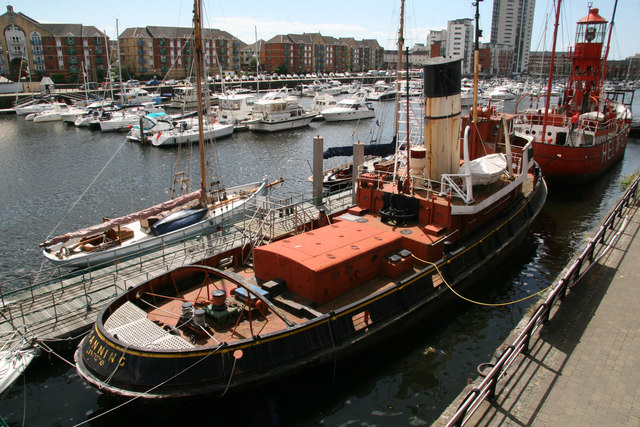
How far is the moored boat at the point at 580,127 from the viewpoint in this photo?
34594 millimetres

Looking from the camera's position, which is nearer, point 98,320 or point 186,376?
point 186,376

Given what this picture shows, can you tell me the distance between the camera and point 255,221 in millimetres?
19922

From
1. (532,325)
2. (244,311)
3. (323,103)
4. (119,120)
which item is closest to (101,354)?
(244,311)

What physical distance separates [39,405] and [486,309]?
15.8 metres

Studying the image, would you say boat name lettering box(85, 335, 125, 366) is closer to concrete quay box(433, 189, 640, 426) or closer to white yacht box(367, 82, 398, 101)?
concrete quay box(433, 189, 640, 426)

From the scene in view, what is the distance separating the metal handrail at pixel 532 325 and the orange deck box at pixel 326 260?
509cm

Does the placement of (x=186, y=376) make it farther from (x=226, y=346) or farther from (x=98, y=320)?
(x=98, y=320)

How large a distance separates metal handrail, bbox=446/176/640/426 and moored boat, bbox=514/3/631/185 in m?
13.6

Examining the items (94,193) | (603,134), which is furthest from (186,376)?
(603,134)

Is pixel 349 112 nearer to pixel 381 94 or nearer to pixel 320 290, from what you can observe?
pixel 381 94

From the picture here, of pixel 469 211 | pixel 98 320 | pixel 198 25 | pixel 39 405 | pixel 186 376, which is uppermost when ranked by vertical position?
pixel 198 25

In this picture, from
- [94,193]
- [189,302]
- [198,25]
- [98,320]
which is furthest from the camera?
[94,193]

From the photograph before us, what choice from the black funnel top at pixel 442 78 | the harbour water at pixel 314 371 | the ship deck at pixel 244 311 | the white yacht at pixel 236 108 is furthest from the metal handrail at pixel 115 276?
the white yacht at pixel 236 108

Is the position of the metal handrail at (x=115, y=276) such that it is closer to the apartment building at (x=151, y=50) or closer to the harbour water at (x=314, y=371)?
the harbour water at (x=314, y=371)
